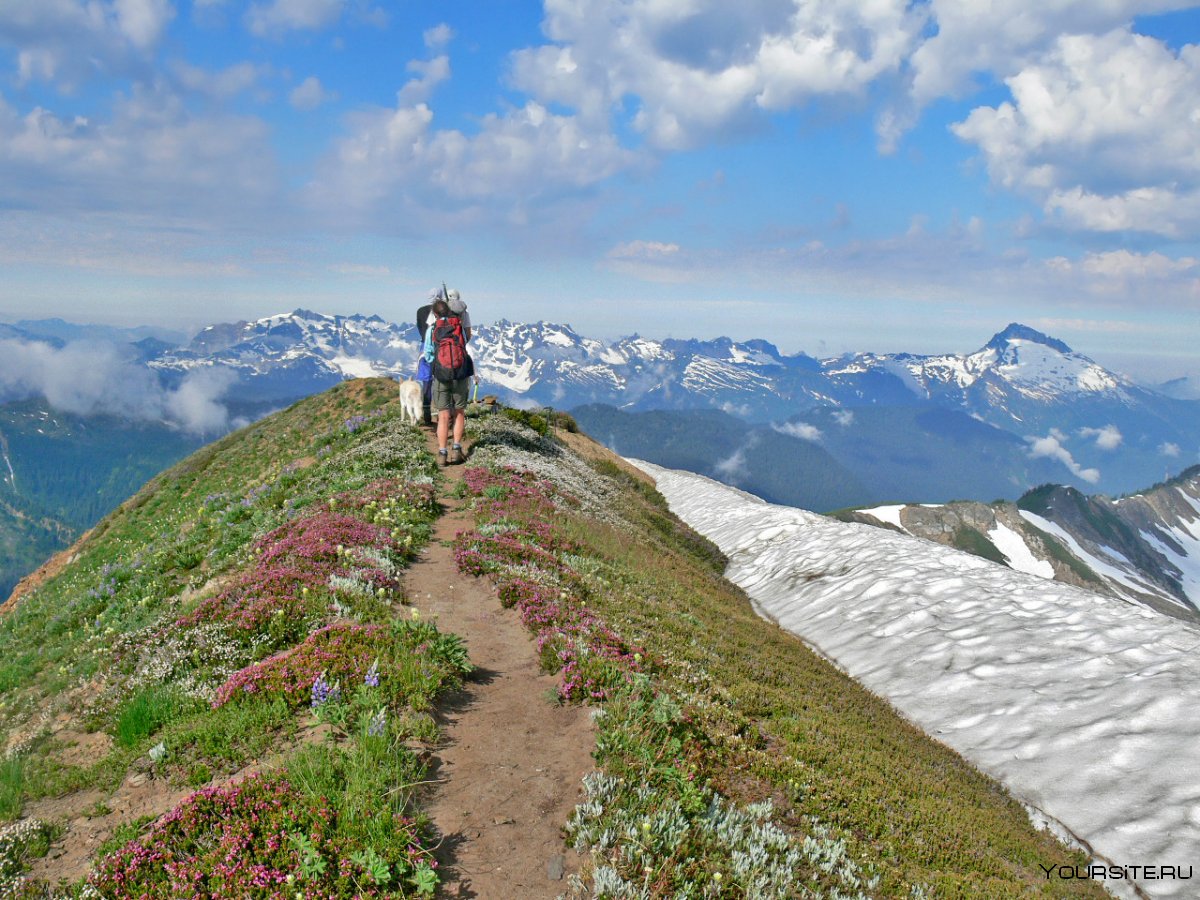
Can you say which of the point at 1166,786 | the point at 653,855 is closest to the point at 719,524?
the point at 1166,786

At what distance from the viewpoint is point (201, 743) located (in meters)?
6.25

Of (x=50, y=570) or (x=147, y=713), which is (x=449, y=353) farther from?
(x=50, y=570)

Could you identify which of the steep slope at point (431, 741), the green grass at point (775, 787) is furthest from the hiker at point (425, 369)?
Result: the green grass at point (775, 787)

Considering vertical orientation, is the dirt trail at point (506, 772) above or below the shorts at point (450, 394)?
below

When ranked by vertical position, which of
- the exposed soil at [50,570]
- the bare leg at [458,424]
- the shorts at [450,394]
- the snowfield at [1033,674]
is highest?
the shorts at [450,394]

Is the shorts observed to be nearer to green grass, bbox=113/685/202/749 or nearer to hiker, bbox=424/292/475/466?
hiker, bbox=424/292/475/466

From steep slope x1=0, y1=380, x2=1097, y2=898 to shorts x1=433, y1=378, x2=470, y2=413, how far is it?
4817mm

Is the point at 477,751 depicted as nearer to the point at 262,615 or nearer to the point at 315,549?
the point at 262,615

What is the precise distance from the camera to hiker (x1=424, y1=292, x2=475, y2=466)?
57.2ft

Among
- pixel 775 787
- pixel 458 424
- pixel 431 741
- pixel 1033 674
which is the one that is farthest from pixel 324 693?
pixel 1033 674

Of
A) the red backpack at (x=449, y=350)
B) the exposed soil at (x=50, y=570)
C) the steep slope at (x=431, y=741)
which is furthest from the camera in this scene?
the exposed soil at (x=50, y=570)

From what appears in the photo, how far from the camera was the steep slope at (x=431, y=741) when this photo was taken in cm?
496

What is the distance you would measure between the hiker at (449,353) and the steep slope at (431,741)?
15.6 feet

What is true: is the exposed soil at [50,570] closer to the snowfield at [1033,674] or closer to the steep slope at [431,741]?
the steep slope at [431,741]
